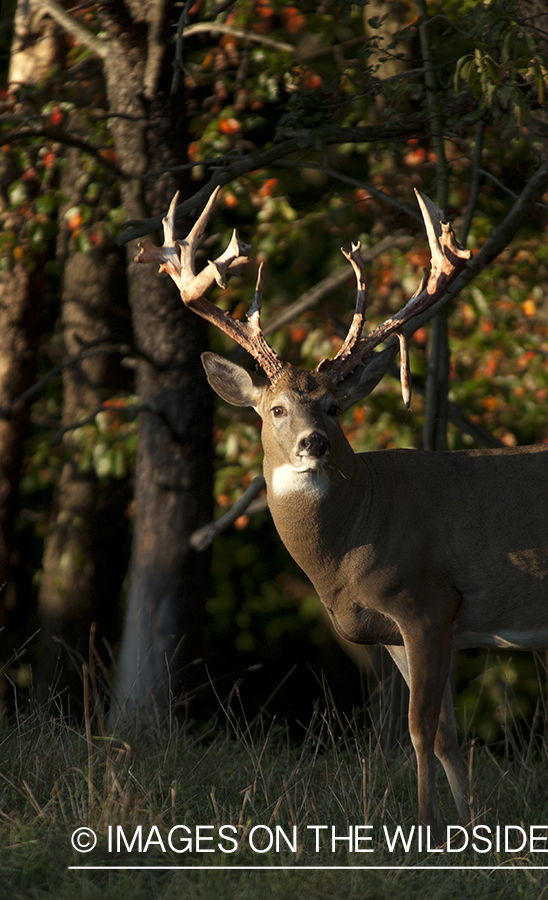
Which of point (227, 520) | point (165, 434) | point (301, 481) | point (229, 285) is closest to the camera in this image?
point (301, 481)

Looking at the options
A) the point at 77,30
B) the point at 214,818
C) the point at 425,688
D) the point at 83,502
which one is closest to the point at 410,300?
the point at 425,688

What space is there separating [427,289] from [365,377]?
527mm

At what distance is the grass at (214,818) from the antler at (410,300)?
1.92 meters

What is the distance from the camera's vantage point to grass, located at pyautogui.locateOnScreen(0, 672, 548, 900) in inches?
135

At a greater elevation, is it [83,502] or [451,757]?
[451,757]

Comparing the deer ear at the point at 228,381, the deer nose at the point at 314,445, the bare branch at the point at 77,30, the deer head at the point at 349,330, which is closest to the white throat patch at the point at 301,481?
the deer nose at the point at 314,445

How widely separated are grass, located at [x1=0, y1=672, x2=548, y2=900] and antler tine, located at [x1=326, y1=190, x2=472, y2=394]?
1922 millimetres

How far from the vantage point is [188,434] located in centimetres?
720

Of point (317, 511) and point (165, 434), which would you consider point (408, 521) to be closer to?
point (317, 511)

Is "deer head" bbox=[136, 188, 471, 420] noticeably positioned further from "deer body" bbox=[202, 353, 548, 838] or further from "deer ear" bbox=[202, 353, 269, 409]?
"deer body" bbox=[202, 353, 548, 838]

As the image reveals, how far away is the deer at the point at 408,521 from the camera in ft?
14.6

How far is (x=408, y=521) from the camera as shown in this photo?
15.2ft

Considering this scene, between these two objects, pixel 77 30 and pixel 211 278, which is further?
pixel 77 30

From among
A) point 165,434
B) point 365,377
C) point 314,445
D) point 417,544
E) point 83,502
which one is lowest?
point 83,502
